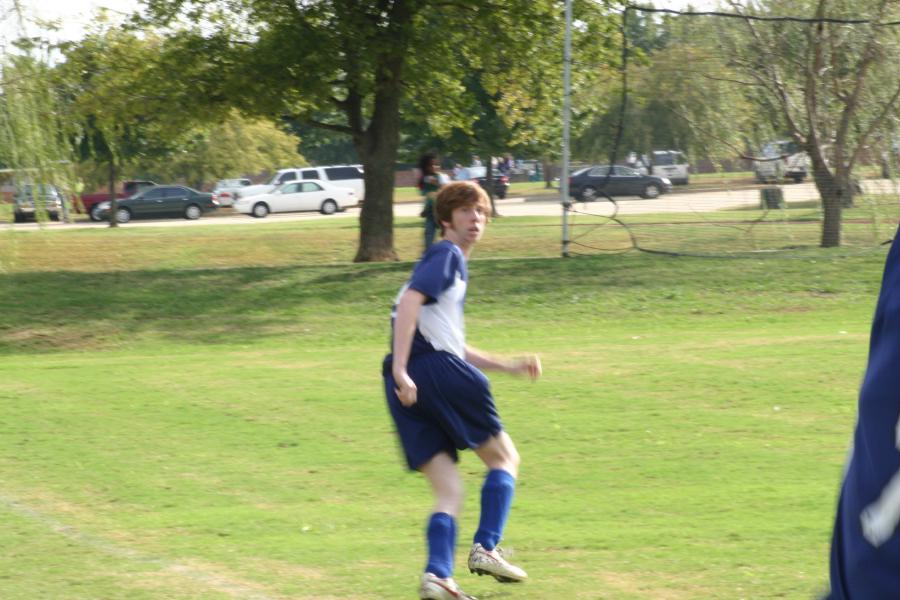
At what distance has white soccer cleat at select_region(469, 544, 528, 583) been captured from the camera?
5.69m

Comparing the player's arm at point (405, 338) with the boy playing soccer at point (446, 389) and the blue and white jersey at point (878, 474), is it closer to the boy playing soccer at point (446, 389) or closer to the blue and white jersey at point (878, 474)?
the boy playing soccer at point (446, 389)

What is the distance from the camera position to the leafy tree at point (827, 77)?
22.3m

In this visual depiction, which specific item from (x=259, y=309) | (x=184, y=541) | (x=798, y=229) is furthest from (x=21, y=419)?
(x=798, y=229)

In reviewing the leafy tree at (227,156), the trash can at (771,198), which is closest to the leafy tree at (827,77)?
the trash can at (771,198)

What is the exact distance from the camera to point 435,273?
220 inches

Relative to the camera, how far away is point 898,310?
1.55 m

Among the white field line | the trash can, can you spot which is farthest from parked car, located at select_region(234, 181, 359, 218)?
the white field line

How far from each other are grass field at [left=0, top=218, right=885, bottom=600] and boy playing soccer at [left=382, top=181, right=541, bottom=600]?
0.52m

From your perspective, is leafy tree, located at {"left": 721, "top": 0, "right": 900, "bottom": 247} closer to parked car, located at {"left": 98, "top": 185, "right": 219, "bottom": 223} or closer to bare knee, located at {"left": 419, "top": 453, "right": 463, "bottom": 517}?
bare knee, located at {"left": 419, "top": 453, "right": 463, "bottom": 517}

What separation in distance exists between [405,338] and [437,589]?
101 cm

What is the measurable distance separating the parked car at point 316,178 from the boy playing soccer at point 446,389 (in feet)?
155

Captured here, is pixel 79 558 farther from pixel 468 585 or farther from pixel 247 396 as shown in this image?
pixel 247 396

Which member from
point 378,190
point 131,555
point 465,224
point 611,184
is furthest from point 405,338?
point 378,190

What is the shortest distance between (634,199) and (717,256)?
2467 mm
